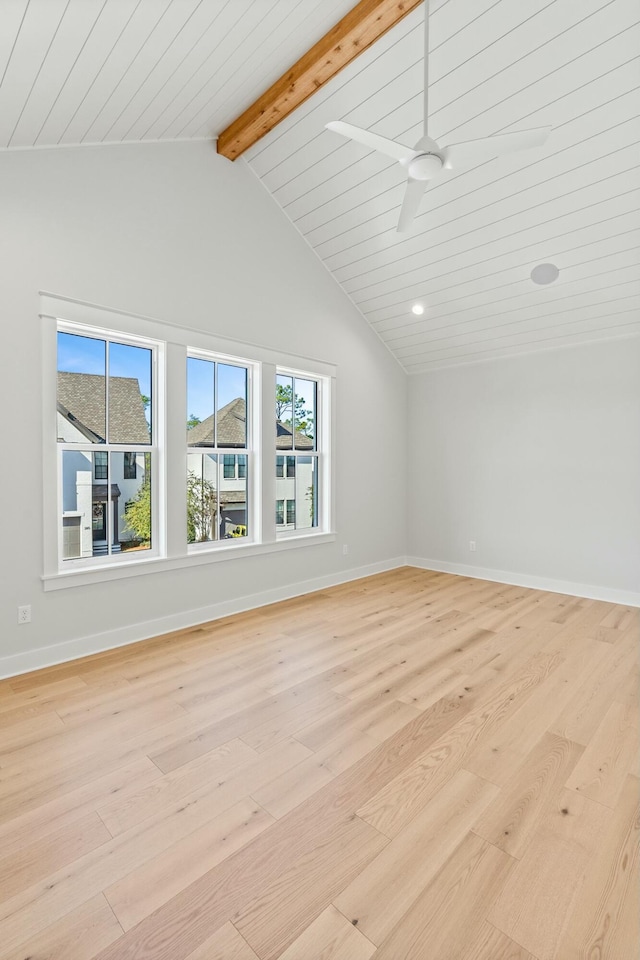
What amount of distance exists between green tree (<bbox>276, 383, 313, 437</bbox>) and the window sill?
1.14 m

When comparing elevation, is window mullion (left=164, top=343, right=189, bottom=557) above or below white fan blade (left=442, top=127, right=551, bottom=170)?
below

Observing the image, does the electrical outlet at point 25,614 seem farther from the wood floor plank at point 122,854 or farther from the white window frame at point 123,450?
the wood floor plank at point 122,854

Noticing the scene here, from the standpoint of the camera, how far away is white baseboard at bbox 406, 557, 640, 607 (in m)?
4.48

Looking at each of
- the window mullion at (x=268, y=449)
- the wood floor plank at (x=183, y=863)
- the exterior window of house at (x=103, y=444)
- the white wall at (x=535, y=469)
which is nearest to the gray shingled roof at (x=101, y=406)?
the exterior window of house at (x=103, y=444)

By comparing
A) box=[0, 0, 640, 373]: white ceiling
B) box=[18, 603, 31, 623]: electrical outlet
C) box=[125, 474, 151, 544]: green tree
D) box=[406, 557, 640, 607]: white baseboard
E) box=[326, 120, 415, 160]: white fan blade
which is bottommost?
box=[406, 557, 640, 607]: white baseboard

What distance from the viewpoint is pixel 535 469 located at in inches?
198

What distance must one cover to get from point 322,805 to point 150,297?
3363mm

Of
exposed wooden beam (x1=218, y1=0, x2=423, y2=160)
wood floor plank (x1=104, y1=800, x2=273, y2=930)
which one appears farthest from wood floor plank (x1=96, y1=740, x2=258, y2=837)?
exposed wooden beam (x1=218, y1=0, x2=423, y2=160)

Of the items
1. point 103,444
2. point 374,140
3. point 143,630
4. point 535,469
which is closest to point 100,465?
point 103,444

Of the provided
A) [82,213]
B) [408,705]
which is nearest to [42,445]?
[82,213]

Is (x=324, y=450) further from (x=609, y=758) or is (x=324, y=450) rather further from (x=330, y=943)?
(x=330, y=943)

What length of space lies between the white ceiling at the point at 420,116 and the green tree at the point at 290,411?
1.45 m

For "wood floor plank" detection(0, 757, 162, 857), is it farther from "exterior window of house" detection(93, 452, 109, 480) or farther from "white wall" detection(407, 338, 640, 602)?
"white wall" detection(407, 338, 640, 602)

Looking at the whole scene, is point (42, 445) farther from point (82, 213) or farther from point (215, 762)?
point (215, 762)
